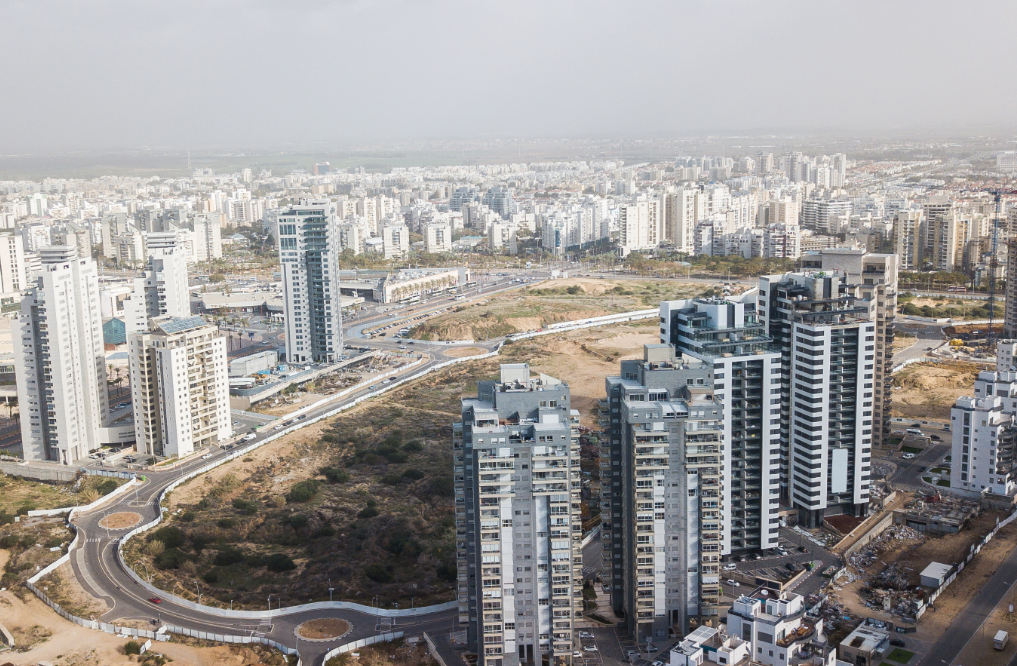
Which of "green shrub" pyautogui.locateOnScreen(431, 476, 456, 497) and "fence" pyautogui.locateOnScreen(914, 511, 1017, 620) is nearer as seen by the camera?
"fence" pyautogui.locateOnScreen(914, 511, 1017, 620)

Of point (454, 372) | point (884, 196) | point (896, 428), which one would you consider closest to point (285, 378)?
point (454, 372)

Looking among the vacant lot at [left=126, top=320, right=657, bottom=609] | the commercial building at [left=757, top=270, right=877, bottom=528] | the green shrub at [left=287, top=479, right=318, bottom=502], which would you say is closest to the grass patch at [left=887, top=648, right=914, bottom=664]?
the commercial building at [left=757, top=270, right=877, bottom=528]

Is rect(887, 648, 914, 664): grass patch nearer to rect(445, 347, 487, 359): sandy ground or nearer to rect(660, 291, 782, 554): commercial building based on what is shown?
rect(660, 291, 782, 554): commercial building

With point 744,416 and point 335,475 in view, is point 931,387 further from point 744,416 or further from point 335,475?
point 335,475

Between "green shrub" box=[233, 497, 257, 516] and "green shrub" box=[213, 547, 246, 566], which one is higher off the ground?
"green shrub" box=[233, 497, 257, 516]

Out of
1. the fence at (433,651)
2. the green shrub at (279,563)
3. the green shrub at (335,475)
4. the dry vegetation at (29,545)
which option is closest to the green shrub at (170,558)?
the green shrub at (279,563)

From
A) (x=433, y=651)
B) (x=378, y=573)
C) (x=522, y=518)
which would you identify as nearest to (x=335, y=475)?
(x=378, y=573)
